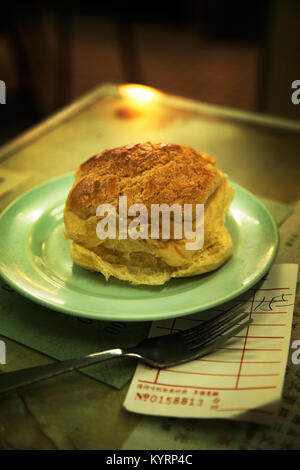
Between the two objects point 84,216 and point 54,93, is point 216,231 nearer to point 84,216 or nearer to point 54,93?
point 84,216

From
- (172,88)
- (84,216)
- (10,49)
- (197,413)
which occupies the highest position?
(84,216)

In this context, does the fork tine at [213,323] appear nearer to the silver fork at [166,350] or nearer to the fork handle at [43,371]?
the silver fork at [166,350]

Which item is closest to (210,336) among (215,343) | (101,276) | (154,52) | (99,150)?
(215,343)

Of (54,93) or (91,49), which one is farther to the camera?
(91,49)

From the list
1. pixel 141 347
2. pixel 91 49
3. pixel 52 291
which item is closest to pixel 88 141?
pixel 52 291

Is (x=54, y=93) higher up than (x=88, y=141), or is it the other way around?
Answer: (x=88, y=141)

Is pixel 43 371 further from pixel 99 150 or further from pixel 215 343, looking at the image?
pixel 99 150
